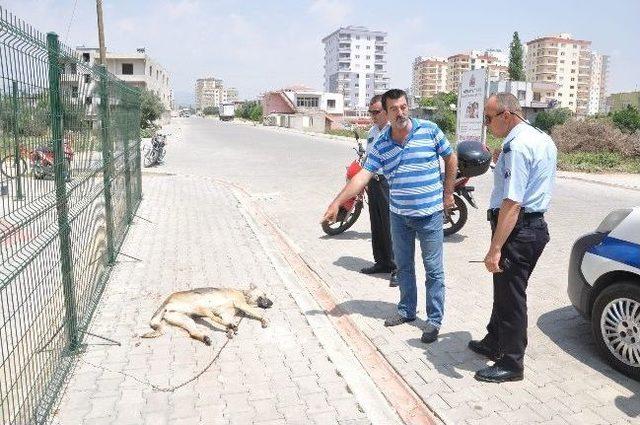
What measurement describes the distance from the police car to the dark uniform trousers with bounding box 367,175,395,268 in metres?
2.27

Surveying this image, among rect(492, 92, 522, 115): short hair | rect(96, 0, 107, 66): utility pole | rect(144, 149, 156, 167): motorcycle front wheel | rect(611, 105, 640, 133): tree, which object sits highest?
rect(96, 0, 107, 66): utility pole

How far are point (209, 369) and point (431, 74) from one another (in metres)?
174

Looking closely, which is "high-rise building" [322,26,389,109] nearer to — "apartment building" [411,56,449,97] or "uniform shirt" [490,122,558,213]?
"apartment building" [411,56,449,97]

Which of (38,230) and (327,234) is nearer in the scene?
(38,230)

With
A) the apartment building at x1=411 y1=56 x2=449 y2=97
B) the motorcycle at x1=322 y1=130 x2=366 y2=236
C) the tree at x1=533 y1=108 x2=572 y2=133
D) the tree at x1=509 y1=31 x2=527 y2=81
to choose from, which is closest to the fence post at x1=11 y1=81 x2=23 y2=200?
the motorcycle at x1=322 y1=130 x2=366 y2=236

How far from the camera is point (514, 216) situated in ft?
10.9

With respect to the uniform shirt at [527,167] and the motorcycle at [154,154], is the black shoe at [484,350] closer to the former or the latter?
the uniform shirt at [527,167]

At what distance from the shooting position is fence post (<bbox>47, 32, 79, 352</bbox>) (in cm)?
343

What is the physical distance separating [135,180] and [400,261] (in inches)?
266

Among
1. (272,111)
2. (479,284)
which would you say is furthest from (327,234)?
(272,111)

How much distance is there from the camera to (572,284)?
4.23m

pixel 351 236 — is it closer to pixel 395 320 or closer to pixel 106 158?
pixel 395 320

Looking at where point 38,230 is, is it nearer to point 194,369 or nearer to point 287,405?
point 194,369

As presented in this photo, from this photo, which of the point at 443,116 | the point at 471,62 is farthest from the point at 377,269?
the point at 471,62
